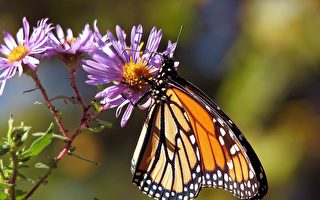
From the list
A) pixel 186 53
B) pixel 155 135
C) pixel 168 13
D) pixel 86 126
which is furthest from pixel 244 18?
pixel 86 126

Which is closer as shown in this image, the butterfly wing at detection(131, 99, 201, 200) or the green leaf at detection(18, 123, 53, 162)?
the green leaf at detection(18, 123, 53, 162)

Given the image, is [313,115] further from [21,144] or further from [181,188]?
[21,144]

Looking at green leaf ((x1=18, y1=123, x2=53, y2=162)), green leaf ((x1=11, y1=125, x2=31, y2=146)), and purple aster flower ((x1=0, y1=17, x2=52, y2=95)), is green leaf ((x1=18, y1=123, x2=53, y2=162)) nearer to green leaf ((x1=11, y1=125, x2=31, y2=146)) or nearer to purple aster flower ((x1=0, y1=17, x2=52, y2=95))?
green leaf ((x1=11, y1=125, x2=31, y2=146))

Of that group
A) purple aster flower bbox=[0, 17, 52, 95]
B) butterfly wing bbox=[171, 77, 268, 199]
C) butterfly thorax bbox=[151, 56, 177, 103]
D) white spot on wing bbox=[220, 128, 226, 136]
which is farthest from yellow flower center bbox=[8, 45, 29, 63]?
white spot on wing bbox=[220, 128, 226, 136]

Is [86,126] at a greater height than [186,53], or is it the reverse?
[186,53]

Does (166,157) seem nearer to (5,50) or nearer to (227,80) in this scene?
(5,50)

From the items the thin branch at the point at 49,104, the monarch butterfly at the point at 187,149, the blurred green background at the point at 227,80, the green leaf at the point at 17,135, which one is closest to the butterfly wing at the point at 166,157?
the monarch butterfly at the point at 187,149

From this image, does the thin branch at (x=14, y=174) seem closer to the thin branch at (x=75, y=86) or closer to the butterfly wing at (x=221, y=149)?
the thin branch at (x=75, y=86)
